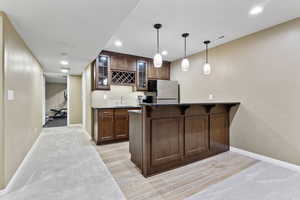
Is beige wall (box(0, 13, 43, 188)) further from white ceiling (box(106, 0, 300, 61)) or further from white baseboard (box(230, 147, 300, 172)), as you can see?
white baseboard (box(230, 147, 300, 172))

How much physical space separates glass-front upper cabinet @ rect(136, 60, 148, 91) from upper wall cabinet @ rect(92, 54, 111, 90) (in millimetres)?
972

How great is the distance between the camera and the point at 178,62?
503 cm

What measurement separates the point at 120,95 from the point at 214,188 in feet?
11.8

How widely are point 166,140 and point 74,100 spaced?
5.68 meters

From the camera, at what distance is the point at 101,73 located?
418cm

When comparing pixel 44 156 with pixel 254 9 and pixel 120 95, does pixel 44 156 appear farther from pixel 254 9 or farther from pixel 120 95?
pixel 254 9

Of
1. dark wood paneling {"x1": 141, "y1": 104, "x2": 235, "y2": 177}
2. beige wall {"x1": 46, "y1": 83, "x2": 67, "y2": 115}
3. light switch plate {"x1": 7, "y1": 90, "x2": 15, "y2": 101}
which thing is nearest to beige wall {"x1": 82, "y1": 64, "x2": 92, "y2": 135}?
light switch plate {"x1": 7, "y1": 90, "x2": 15, "y2": 101}

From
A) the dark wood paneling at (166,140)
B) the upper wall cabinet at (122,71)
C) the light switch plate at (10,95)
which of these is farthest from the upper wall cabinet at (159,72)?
the light switch plate at (10,95)

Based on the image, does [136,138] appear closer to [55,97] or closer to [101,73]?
[101,73]

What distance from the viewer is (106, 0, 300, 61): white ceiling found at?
6.84 feet

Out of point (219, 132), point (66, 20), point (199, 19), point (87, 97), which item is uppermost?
point (199, 19)

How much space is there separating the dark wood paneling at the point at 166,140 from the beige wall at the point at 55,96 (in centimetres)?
963

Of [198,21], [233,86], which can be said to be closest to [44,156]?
[198,21]

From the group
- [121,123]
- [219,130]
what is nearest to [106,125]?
[121,123]
